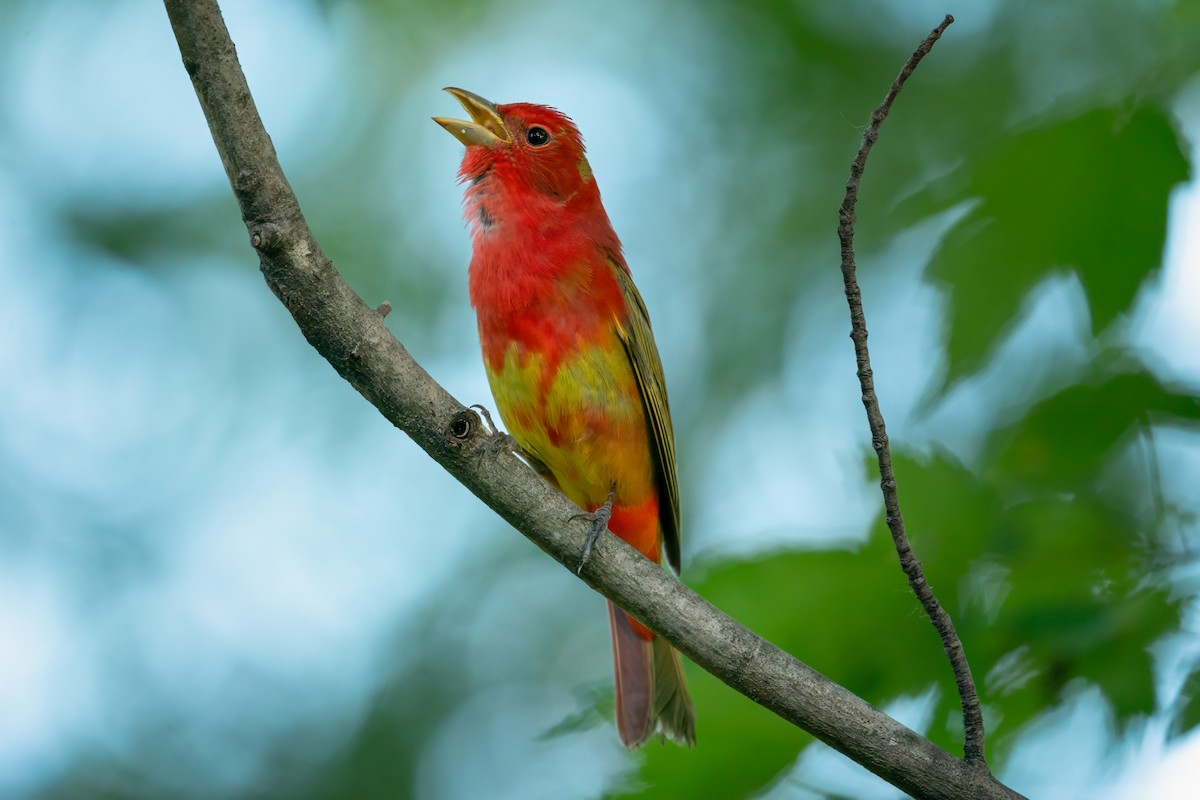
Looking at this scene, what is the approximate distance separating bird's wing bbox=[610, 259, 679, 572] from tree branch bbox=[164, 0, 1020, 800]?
1.34 metres

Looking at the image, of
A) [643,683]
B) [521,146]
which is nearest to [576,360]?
[521,146]

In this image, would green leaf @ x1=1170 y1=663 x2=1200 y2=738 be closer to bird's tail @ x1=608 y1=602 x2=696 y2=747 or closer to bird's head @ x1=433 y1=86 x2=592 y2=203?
bird's tail @ x1=608 y1=602 x2=696 y2=747

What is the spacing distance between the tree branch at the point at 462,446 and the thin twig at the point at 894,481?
0.16 metres

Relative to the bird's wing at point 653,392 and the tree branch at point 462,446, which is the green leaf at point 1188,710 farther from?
the bird's wing at point 653,392

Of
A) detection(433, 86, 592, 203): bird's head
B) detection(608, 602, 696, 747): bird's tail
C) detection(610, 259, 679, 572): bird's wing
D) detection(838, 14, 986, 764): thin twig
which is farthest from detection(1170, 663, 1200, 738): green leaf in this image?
detection(433, 86, 592, 203): bird's head

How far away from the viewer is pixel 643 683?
4094 millimetres

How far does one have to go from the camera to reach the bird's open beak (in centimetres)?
447

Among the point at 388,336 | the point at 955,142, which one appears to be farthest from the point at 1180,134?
the point at 955,142

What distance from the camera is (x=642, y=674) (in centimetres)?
418

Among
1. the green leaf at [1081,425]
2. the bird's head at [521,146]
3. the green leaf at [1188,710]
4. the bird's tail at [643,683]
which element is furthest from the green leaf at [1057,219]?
the bird's head at [521,146]

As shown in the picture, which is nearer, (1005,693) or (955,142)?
(1005,693)

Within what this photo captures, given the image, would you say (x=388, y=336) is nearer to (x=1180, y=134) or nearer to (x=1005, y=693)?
(x=1005, y=693)

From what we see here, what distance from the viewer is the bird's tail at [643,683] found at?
11.9 feet

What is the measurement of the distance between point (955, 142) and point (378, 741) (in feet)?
14.8
